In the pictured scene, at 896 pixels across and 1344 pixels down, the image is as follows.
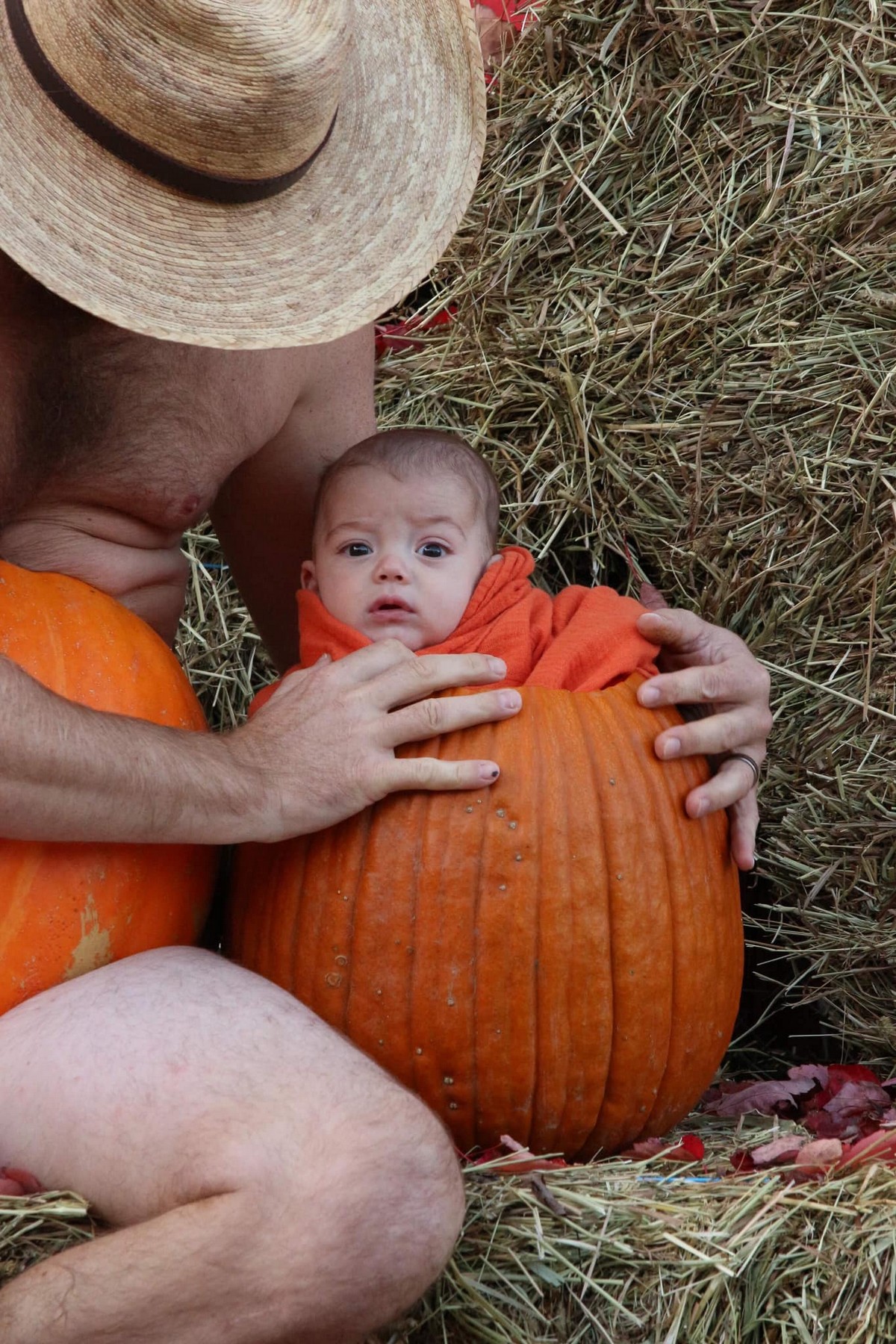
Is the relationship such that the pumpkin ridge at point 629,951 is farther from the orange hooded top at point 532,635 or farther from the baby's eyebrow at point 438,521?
the baby's eyebrow at point 438,521

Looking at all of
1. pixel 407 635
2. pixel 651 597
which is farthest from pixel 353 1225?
pixel 651 597

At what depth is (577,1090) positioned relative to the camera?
2328 millimetres

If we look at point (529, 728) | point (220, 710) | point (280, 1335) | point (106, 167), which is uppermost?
point (106, 167)

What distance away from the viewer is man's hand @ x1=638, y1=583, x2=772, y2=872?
2.45 m

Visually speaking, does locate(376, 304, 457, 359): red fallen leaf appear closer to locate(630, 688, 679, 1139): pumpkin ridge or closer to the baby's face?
the baby's face

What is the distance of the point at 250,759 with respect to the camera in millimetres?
2314

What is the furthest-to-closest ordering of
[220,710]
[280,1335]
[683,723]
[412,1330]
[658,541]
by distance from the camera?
[220,710] → [658,541] → [683,723] → [412,1330] → [280,1335]

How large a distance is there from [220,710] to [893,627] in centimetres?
184

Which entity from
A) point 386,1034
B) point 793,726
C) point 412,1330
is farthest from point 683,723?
point 412,1330

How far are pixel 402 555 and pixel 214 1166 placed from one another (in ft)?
3.45

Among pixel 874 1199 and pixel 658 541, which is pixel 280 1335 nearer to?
pixel 874 1199

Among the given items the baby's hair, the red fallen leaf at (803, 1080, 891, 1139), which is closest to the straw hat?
the baby's hair

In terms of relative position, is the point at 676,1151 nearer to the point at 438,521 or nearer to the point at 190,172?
the point at 438,521

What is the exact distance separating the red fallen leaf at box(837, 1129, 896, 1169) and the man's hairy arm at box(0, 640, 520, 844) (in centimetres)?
77
